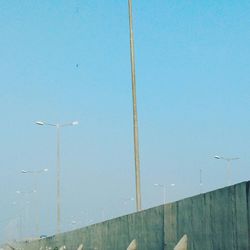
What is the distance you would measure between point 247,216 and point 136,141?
12.8m

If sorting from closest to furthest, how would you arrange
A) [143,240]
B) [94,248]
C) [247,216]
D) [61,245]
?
[247,216] < [143,240] < [94,248] < [61,245]

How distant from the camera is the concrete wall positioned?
12.1 meters

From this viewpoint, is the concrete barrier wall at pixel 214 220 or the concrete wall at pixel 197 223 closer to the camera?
the concrete barrier wall at pixel 214 220

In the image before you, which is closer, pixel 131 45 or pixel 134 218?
pixel 134 218

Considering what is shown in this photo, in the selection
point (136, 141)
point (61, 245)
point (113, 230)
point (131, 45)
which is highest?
point (131, 45)

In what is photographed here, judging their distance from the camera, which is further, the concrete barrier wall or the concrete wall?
the concrete wall

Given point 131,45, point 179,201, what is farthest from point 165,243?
point 131,45

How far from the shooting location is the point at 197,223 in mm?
14453

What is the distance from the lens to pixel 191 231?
1489cm

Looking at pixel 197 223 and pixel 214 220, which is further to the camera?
pixel 197 223

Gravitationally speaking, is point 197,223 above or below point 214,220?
below

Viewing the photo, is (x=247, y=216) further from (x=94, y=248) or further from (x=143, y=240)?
(x=94, y=248)

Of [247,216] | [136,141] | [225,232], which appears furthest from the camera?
[136,141]

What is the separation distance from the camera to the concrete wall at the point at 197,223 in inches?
475
